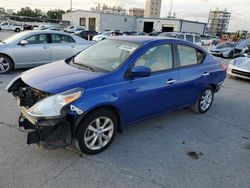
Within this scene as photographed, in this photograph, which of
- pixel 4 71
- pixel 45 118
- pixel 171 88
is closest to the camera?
pixel 45 118

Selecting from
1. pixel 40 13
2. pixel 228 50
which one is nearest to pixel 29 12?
pixel 40 13

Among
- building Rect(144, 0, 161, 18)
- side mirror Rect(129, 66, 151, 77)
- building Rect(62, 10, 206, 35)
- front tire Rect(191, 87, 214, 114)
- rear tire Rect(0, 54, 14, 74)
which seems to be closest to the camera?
side mirror Rect(129, 66, 151, 77)

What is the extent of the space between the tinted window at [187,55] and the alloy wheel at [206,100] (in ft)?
2.72

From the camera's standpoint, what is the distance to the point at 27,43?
745 cm

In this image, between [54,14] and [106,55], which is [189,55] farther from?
[54,14]

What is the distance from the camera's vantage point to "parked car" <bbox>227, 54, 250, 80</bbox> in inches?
347

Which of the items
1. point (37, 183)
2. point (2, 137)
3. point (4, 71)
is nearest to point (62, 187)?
point (37, 183)

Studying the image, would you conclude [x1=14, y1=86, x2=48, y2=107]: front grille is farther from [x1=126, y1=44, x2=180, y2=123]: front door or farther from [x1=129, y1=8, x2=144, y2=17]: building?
[x1=129, y1=8, x2=144, y2=17]: building

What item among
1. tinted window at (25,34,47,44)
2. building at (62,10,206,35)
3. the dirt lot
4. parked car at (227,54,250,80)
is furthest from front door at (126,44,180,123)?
building at (62,10,206,35)

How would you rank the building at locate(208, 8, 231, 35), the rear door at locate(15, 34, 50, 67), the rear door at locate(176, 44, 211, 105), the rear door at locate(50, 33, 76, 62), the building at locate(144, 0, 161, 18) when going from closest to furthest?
the rear door at locate(176, 44, 211, 105)
the rear door at locate(15, 34, 50, 67)
the rear door at locate(50, 33, 76, 62)
the building at locate(208, 8, 231, 35)
the building at locate(144, 0, 161, 18)

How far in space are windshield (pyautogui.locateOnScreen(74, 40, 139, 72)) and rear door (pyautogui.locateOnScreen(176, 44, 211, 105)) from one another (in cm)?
103

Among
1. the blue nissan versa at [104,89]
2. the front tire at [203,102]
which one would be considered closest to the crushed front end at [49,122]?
the blue nissan versa at [104,89]

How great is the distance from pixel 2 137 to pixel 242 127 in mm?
4312

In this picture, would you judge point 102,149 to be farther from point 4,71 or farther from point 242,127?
point 4,71
